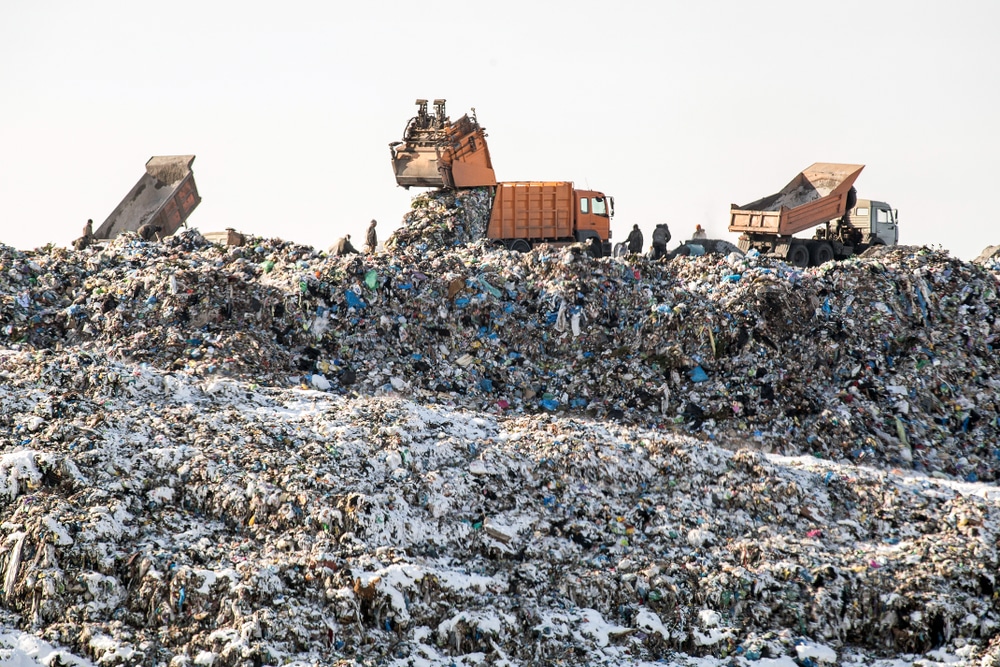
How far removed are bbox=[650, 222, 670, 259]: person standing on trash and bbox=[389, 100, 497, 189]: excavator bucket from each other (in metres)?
3.60

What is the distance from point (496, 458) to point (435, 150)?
9.22m

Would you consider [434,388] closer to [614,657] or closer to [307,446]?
[307,446]

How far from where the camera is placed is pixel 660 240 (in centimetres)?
1583

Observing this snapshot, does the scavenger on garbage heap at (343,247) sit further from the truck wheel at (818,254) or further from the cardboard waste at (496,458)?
the truck wheel at (818,254)

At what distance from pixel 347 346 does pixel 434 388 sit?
1287 millimetres

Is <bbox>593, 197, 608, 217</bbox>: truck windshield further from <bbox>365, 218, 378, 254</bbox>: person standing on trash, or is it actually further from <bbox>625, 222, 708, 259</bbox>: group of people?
A: <bbox>365, 218, 378, 254</bbox>: person standing on trash

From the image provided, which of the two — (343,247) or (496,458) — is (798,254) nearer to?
(343,247)

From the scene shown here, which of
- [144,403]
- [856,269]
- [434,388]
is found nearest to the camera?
[144,403]

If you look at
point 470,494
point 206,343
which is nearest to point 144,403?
point 206,343

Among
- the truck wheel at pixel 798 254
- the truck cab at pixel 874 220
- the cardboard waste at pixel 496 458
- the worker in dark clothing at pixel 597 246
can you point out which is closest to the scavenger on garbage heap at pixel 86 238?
the cardboard waste at pixel 496 458

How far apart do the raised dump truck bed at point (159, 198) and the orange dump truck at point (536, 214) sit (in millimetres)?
5449

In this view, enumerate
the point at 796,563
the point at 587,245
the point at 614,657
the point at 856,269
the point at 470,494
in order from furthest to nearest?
1. the point at 587,245
2. the point at 856,269
3. the point at 470,494
4. the point at 796,563
5. the point at 614,657

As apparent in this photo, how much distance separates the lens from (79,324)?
12625 millimetres

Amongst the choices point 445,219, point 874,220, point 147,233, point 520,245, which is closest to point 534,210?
point 520,245
